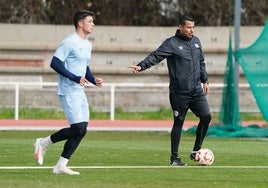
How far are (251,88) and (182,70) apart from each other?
32.3 ft

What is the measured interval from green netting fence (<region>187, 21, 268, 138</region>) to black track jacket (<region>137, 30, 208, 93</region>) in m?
9.07

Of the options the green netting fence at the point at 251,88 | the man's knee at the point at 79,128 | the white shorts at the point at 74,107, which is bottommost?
the green netting fence at the point at 251,88

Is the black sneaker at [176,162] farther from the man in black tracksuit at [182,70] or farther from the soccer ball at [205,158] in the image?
the soccer ball at [205,158]

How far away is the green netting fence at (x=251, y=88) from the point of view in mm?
26094

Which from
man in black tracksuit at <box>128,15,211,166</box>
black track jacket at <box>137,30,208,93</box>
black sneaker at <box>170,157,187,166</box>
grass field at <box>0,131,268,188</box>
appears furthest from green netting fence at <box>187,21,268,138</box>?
black sneaker at <box>170,157,187,166</box>

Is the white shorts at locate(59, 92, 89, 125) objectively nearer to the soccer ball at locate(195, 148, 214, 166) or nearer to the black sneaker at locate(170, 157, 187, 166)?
the black sneaker at locate(170, 157, 187, 166)

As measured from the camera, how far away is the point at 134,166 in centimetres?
1616

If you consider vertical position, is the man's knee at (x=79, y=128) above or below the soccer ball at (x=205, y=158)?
above

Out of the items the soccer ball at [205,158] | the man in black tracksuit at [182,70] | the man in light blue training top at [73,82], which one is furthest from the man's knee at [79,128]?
the soccer ball at [205,158]

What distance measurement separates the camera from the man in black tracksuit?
16.8 m

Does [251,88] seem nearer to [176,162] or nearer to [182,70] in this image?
[182,70]

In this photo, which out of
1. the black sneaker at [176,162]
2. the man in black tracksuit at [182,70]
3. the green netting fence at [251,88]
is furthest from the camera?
the green netting fence at [251,88]

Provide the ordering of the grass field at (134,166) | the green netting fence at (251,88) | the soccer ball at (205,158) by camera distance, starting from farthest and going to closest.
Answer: the green netting fence at (251,88)
the soccer ball at (205,158)
the grass field at (134,166)

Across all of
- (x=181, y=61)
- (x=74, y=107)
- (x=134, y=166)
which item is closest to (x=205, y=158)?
(x=134, y=166)
